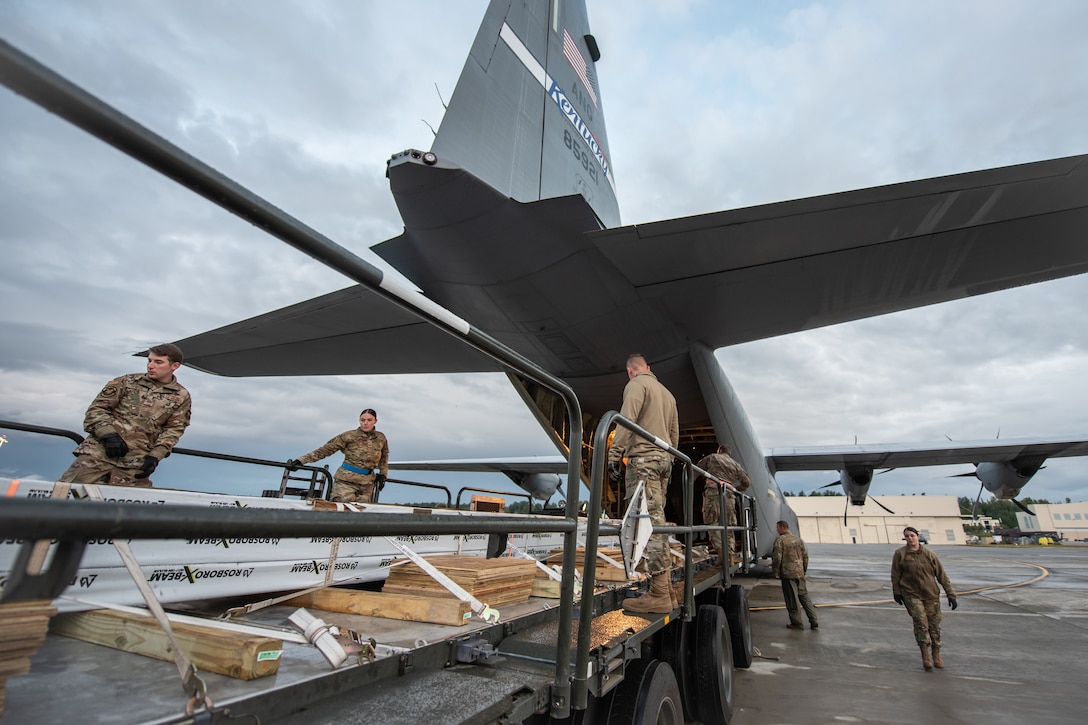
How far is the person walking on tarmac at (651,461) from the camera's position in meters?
3.12

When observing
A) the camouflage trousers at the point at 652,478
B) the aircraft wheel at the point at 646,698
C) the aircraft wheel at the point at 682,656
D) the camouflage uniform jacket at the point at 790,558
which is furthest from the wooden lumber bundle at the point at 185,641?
the camouflage uniform jacket at the point at 790,558

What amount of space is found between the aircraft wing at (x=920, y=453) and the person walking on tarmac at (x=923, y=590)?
11.5 meters

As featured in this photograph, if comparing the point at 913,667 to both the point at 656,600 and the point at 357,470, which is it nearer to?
the point at 656,600

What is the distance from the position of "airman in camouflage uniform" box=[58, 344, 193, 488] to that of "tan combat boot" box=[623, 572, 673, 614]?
320cm

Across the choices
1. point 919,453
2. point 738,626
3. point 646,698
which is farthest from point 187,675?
point 919,453

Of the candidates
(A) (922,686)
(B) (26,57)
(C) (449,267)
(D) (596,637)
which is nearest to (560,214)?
(C) (449,267)

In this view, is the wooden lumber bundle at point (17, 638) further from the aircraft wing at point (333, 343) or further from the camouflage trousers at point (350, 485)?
the aircraft wing at point (333, 343)

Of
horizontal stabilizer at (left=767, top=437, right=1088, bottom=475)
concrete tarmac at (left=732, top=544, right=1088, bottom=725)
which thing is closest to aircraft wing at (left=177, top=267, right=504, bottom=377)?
concrete tarmac at (left=732, top=544, right=1088, bottom=725)

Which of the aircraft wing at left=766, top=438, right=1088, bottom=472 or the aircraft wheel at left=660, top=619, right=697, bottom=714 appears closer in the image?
the aircraft wheel at left=660, top=619, right=697, bottom=714

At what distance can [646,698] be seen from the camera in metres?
2.61

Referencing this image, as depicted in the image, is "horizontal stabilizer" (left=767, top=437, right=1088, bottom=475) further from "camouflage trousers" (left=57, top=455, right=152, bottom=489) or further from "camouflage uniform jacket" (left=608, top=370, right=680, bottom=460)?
"camouflage trousers" (left=57, top=455, right=152, bottom=489)

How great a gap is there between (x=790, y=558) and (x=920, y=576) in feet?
7.05

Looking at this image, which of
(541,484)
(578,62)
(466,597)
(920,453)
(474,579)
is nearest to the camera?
(466,597)

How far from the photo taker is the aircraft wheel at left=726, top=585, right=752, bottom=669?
5.87m
